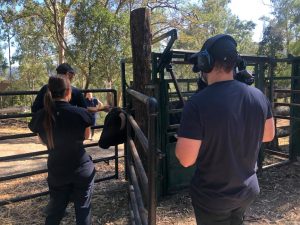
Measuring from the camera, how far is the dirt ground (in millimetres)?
4207

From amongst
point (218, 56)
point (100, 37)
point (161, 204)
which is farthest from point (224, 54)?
point (100, 37)

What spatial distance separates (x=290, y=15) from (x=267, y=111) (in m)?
27.6

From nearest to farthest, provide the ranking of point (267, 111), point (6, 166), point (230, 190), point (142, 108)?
point (230, 190)
point (267, 111)
point (142, 108)
point (6, 166)

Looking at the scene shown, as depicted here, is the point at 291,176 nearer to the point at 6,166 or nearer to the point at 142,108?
the point at 142,108

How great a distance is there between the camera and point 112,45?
46.5 ft

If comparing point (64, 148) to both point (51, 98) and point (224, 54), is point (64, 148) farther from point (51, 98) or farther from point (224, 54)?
point (224, 54)

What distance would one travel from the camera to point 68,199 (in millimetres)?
3113

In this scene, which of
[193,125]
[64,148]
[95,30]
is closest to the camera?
[193,125]

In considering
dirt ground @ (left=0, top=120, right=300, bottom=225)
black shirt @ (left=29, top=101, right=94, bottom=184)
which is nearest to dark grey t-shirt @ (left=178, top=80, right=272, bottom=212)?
black shirt @ (left=29, top=101, right=94, bottom=184)

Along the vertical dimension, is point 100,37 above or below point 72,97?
above

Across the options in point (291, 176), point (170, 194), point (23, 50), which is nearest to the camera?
point (170, 194)

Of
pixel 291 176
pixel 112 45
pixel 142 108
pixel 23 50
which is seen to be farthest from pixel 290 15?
pixel 142 108

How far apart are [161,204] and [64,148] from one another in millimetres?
2182

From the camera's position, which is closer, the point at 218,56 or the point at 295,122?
the point at 218,56
